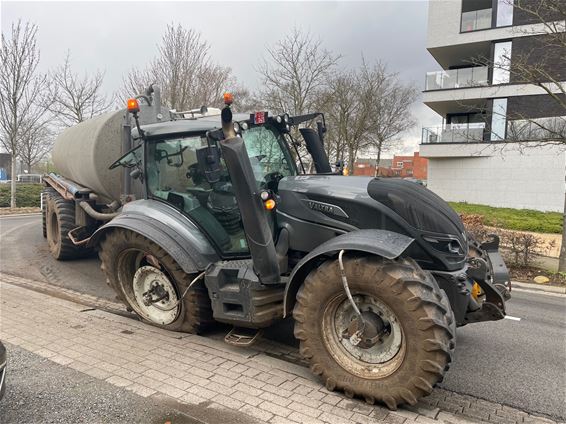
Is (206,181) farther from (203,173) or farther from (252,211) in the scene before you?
(252,211)

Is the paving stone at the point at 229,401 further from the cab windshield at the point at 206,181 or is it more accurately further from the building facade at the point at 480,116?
the building facade at the point at 480,116

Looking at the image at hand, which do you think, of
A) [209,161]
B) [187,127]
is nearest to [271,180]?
[209,161]

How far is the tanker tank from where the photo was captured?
7.50 meters

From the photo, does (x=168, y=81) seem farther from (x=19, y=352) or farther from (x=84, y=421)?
(x=84, y=421)

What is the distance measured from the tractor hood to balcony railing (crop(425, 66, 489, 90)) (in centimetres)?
2195

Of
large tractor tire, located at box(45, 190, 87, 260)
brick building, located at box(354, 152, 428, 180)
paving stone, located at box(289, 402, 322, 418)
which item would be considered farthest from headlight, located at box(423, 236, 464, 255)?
brick building, located at box(354, 152, 428, 180)

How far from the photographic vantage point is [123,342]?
4648mm

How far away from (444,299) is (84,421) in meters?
2.78

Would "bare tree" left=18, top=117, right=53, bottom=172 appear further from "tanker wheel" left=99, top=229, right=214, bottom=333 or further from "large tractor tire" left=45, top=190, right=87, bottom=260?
"tanker wheel" left=99, top=229, right=214, bottom=333

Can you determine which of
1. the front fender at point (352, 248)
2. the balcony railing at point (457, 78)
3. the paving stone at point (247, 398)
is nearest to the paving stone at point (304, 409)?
the paving stone at point (247, 398)

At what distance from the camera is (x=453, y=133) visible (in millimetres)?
24312

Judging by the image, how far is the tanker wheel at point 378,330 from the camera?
3207mm

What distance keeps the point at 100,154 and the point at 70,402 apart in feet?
16.4

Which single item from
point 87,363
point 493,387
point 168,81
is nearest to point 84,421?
point 87,363
